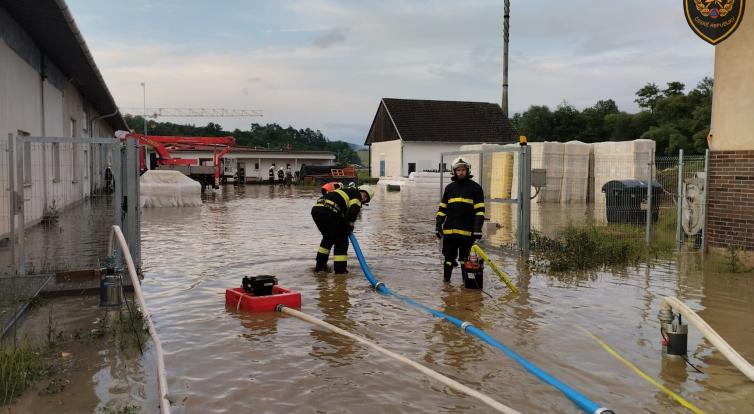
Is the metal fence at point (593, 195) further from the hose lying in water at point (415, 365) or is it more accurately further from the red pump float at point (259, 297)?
the hose lying in water at point (415, 365)

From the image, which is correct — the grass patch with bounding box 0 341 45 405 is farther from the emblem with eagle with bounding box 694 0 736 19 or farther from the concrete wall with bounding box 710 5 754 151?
the concrete wall with bounding box 710 5 754 151

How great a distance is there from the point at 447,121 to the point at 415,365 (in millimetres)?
48543

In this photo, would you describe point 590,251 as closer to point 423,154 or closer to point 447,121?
point 423,154

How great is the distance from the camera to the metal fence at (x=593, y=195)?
11.6m

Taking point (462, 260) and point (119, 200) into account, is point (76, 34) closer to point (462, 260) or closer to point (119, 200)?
point (119, 200)

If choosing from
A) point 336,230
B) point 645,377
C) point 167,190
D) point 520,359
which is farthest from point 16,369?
point 167,190

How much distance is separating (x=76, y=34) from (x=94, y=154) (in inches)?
678

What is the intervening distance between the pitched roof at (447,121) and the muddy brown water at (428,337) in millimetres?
40145

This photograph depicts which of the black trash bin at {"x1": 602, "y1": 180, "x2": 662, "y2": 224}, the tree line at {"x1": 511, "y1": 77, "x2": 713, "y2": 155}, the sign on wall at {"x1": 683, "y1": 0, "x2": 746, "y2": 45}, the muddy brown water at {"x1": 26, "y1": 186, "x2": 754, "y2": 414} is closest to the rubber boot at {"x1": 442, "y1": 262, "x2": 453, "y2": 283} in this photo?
the muddy brown water at {"x1": 26, "y1": 186, "x2": 754, "y2": 414}

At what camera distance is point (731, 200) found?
10.7 meters

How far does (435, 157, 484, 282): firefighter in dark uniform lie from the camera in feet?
28.4

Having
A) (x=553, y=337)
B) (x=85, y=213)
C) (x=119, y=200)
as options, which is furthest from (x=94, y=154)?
(x=553, y=337)

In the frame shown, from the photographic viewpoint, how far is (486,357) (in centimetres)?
546

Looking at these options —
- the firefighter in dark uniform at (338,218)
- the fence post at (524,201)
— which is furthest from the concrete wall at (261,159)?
the firefighter in dark uniform at (338,218)
